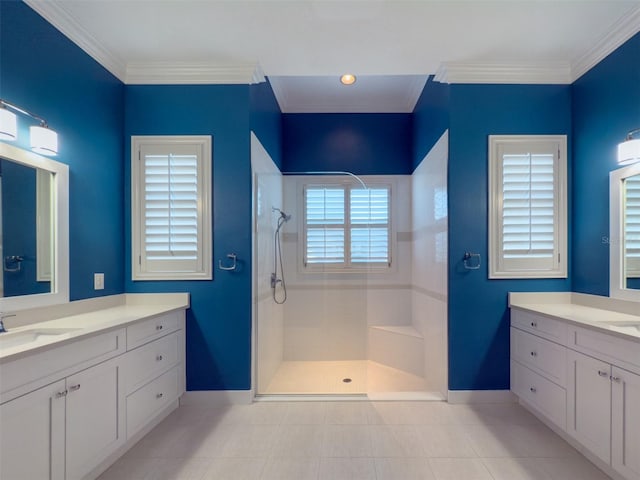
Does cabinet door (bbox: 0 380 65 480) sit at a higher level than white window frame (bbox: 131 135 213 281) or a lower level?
lower

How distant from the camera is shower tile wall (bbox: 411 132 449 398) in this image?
8.97 feet

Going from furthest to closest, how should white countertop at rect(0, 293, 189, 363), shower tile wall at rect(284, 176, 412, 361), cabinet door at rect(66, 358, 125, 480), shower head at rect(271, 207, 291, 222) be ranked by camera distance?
shower tile wall at rect(284, 176, 412, 361) → shower head at rect(271, 207, 291, 222) → cabinet door at rect(66, 358, 125, 480) → white countertop at rect(0, 293, 189, 363)

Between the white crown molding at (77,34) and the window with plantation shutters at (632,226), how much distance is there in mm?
3922

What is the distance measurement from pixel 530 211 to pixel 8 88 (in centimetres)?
364

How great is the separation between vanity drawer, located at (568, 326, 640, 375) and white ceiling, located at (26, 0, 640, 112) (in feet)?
6.67

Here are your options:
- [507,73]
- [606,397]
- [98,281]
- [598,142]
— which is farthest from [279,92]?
[606,397]

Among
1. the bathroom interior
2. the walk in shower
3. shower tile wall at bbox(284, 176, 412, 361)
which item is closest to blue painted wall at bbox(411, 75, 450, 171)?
the bathroom interior

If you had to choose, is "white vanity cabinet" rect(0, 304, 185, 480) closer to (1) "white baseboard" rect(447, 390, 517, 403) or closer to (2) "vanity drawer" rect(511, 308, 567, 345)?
(1) "white baseboard" rect(447, 390, 517, 403)

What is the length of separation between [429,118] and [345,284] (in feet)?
6.54

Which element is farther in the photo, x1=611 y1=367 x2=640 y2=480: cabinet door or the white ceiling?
the white ceiling

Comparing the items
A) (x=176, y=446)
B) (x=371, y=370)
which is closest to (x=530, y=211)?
(x=371, y=370)

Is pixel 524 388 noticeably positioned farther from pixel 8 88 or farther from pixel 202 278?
pixel 8 88

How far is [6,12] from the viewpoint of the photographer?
5.64ft

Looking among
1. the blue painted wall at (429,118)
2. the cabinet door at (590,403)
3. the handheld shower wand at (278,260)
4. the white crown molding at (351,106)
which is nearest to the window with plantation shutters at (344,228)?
the handheld shower wand at (278,260)
